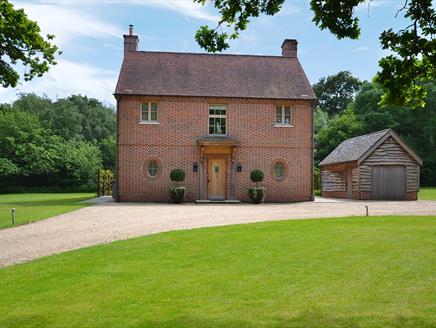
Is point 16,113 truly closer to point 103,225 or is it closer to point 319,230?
point 103,225

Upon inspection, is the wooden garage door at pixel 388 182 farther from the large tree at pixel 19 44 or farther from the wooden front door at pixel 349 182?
the large tree at pixel 19 44

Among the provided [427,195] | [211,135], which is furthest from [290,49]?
[427,195]

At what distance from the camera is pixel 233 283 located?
720cm

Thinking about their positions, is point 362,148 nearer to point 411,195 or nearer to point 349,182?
point 349,182

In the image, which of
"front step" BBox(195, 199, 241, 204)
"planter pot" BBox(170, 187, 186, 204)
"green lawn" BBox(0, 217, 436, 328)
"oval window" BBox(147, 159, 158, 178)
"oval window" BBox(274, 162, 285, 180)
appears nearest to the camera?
"green lawn" BBox(0, 217, 436, 328)

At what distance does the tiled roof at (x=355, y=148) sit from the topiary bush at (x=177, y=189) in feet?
34.4

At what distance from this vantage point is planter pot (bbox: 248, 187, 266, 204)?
86.2 ft

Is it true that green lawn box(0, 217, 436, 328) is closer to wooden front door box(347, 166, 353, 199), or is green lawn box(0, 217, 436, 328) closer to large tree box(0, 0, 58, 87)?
large tree box(0, 0, 58, 87)

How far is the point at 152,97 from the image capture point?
27.2 m

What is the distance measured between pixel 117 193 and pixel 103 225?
12.0 metres

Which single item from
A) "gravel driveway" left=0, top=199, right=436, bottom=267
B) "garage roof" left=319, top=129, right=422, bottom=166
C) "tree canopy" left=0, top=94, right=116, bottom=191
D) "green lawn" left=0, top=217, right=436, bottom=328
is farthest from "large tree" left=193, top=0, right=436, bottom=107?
"tree canopy" left=0, top=94, right=116, bottom=191

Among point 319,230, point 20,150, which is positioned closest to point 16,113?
point 20,150

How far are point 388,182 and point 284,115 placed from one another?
7404 millimetres

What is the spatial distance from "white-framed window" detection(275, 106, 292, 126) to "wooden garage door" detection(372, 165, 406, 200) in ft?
19.5
